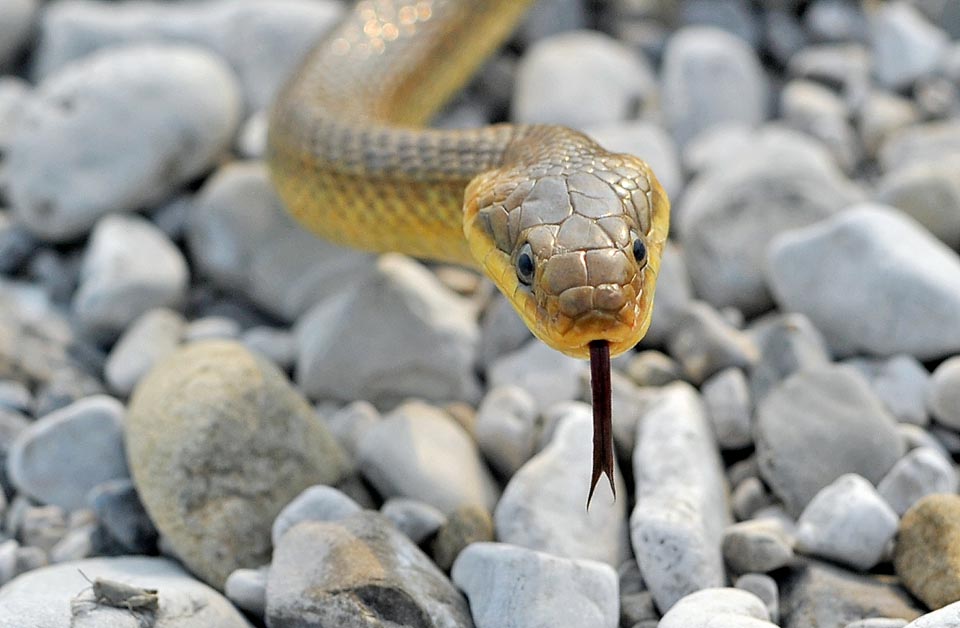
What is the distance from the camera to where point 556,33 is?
6.41 metres

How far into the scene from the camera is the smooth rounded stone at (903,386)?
3969 mm

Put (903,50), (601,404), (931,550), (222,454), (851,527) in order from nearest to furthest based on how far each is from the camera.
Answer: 1. (601,404)
2. (931,550)
3. (851,527)
4. (222,454)
5. (903,50)

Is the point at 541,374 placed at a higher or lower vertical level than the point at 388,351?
lower

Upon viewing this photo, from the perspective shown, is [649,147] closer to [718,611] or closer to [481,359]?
[481,359]

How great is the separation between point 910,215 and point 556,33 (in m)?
2.59

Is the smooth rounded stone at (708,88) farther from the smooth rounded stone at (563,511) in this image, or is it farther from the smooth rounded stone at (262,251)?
the smooth rounded stone at (563,511)

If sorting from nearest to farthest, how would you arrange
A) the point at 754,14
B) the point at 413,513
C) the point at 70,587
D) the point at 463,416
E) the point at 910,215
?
the point at 70,587 → the point at 413,513 → the point at 463,416 → the point at 910,215 → the point at 754,14

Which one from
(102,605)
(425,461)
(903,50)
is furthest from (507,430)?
(903,50)

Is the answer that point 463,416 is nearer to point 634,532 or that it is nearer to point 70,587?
point 634,532

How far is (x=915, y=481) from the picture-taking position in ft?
11.4

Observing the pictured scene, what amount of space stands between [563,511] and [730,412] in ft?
2.70

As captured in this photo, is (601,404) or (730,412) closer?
(601,404)

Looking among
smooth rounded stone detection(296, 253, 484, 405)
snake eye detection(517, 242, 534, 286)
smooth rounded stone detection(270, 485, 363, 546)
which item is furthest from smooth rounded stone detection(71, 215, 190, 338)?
snake eye detection(517, 242, 534, 286)

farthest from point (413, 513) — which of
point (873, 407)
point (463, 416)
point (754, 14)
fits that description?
point (754, 14)
